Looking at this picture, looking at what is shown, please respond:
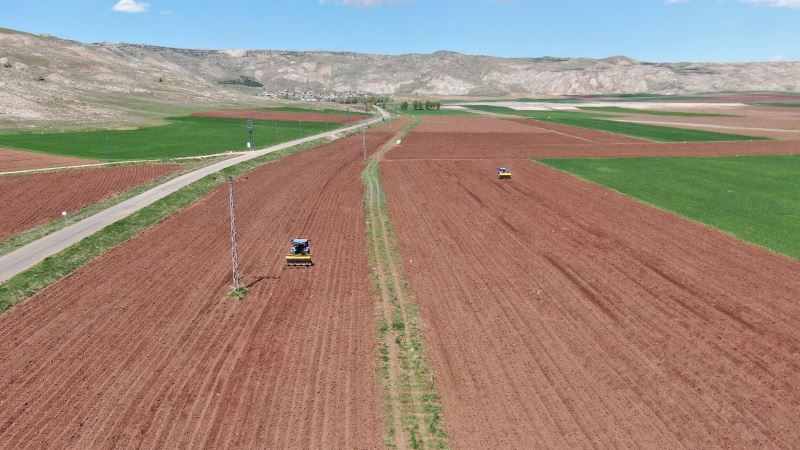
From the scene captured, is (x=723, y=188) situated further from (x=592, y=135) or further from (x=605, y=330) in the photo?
(x=592, y=135)

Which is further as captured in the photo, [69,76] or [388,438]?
[69,76]

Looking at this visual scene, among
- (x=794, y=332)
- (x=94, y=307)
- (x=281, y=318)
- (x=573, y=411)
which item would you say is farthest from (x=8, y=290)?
(x=794, y=332)

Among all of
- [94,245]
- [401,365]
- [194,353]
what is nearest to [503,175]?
[94,245]

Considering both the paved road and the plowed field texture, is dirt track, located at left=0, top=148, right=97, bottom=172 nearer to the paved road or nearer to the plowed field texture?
the paved road

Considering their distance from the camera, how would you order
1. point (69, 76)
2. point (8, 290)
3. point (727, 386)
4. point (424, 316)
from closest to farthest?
point (727, 386) < point (424, 316) < point (8, 290) < point (69, 76)

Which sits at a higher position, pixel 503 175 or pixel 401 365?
pixel 503 175

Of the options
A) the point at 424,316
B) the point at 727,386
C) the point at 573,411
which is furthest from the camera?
the point at 424,316

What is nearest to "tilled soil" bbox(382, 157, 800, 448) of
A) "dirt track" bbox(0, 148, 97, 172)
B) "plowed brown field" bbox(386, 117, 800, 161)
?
"plowed brown field" bbox(386, 117, 800, 161)

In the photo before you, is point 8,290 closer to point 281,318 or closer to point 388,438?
point 281,318
